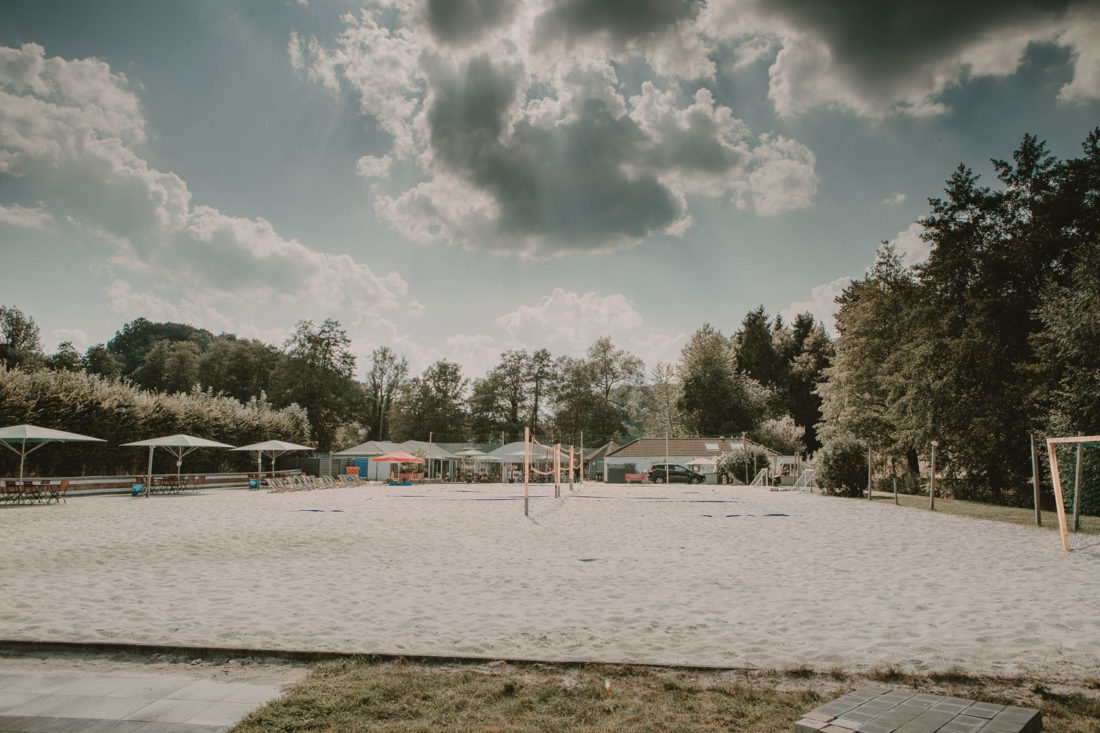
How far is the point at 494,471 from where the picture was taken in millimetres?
58688

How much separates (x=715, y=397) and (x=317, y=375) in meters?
37.3

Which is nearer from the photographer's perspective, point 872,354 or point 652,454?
point 872,354

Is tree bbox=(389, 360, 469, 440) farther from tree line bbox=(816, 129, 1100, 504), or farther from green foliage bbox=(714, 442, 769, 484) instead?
tree line bbox=(816, 129, 1100, 504)

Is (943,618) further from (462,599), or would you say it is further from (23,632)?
(23,632)

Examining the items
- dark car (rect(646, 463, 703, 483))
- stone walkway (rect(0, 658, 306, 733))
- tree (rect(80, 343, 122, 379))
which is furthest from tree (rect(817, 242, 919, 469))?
tree (rect(80, 343, 122, 379))

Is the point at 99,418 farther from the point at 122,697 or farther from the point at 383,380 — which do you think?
the point at 383,380

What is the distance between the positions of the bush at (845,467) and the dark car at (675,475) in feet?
56.3

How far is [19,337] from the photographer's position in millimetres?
48875

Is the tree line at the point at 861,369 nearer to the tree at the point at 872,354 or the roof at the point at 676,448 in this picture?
the tree at the point at 872,354

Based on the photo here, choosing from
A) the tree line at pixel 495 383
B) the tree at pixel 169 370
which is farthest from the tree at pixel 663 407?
the tree at pixel 169 370

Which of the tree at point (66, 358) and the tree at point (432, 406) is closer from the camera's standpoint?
the tree at point (66, 358)

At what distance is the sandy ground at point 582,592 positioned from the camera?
15.6 ft

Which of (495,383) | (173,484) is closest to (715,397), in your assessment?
(495,383)

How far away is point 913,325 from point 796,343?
40412 millimetres
